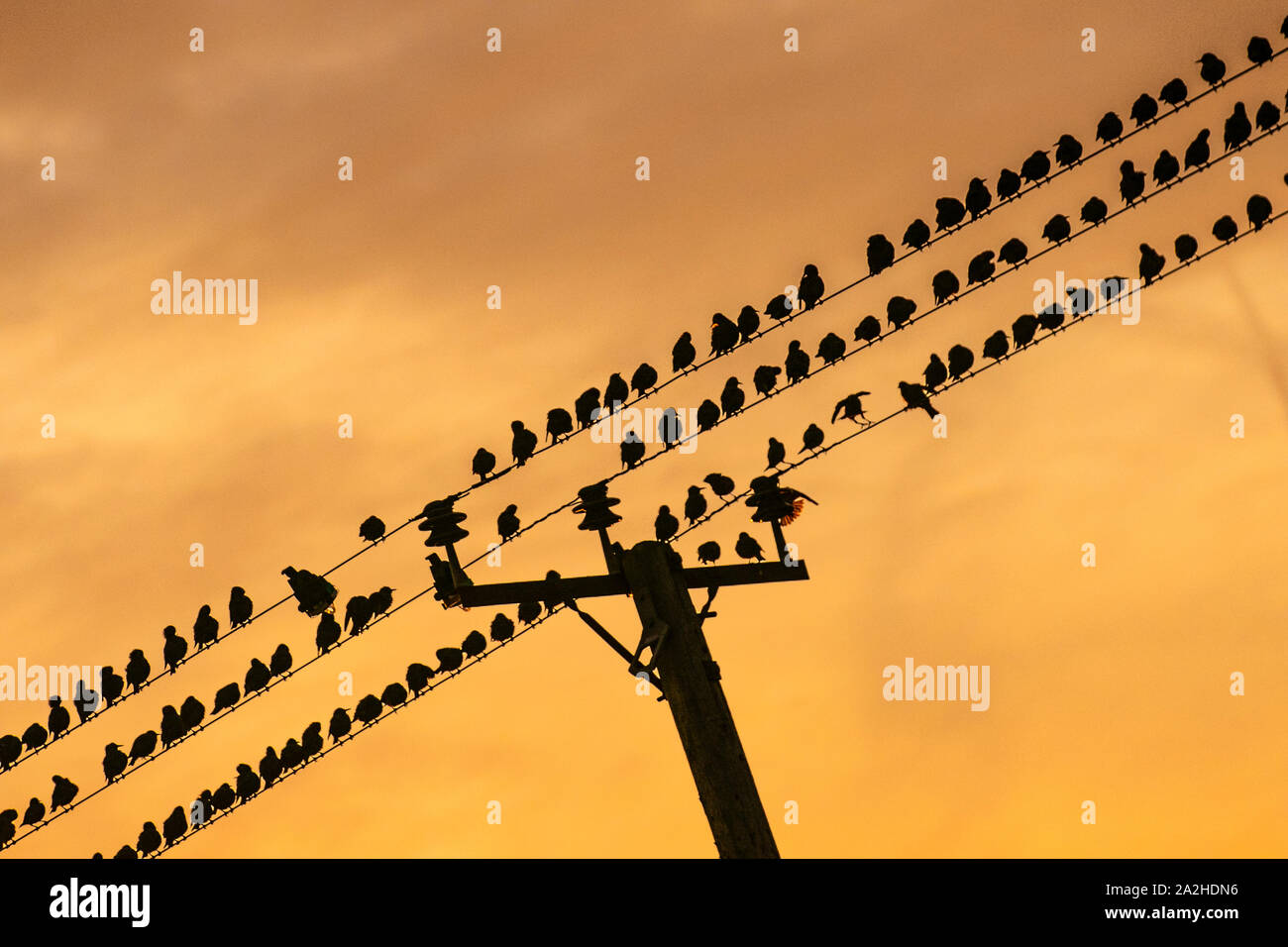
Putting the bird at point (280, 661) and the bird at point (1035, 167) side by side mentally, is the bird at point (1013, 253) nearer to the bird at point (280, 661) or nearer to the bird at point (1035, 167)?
the bird at point (1035, 167)

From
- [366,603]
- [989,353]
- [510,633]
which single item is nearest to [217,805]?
[366,603]

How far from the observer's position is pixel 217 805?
22.5m

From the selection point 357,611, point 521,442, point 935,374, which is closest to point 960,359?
point 935,374

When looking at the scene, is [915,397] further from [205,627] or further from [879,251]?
[205,627]

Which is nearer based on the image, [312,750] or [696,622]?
[696,622]

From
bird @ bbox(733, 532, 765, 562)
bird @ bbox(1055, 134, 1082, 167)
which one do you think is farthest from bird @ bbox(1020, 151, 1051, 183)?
bird @ bbox(733, 532, 765, 562)

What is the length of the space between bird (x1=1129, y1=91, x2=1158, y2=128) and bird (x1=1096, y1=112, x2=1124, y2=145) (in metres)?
0.30

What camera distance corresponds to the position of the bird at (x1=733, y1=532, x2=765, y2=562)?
15844mm

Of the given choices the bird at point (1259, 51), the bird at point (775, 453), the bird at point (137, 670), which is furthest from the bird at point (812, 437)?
the bird at point (137, 670)

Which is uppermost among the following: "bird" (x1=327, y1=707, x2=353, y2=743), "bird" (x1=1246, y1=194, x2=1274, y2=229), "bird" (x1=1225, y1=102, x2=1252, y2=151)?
"bird" (x1=1225, y1=102, x2=1252, y2=151)

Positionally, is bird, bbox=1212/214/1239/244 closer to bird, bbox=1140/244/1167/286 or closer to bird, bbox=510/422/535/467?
bird, bbox=1140/244/1167/286
